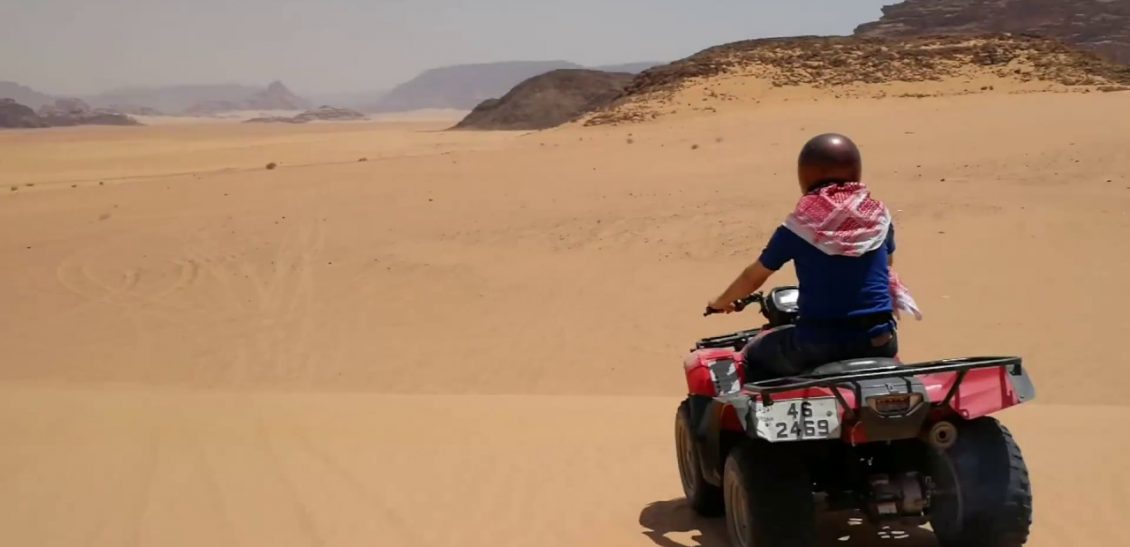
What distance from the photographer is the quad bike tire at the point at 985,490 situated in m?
4.02

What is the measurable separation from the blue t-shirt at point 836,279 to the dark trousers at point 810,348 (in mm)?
60

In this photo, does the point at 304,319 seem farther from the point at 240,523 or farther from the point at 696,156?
the point at 696,156

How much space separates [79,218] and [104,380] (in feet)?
40.0

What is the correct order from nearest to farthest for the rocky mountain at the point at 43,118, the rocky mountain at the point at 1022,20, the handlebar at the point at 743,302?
1. the handlebar at the point at 743,302
2. the rocky mountain at the point at 1022,20
3. the rocky mountain at the point at 43,118

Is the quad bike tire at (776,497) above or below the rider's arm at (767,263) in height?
below

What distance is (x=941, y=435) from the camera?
405cm

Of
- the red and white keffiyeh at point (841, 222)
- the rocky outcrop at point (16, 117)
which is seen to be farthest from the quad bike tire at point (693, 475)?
the rocky outcrop at point (16, 117)

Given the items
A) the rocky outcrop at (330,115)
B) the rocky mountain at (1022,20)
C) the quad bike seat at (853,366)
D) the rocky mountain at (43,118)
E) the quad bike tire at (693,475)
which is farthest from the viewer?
the rocky outcrop at (330,115)

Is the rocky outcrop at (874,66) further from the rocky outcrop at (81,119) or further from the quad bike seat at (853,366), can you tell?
the rocky outcrop at (81,119)

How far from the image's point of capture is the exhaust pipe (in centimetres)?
402

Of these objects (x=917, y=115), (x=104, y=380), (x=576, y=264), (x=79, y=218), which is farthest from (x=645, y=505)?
(x=917, y=115)

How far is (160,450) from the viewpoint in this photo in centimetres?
662

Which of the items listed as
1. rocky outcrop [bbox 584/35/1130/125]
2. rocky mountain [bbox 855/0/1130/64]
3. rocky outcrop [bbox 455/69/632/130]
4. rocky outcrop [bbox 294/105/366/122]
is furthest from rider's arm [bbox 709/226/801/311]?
rocky outcrop [bbox 294/105/366/122]

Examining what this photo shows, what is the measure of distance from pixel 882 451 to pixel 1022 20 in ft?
266
